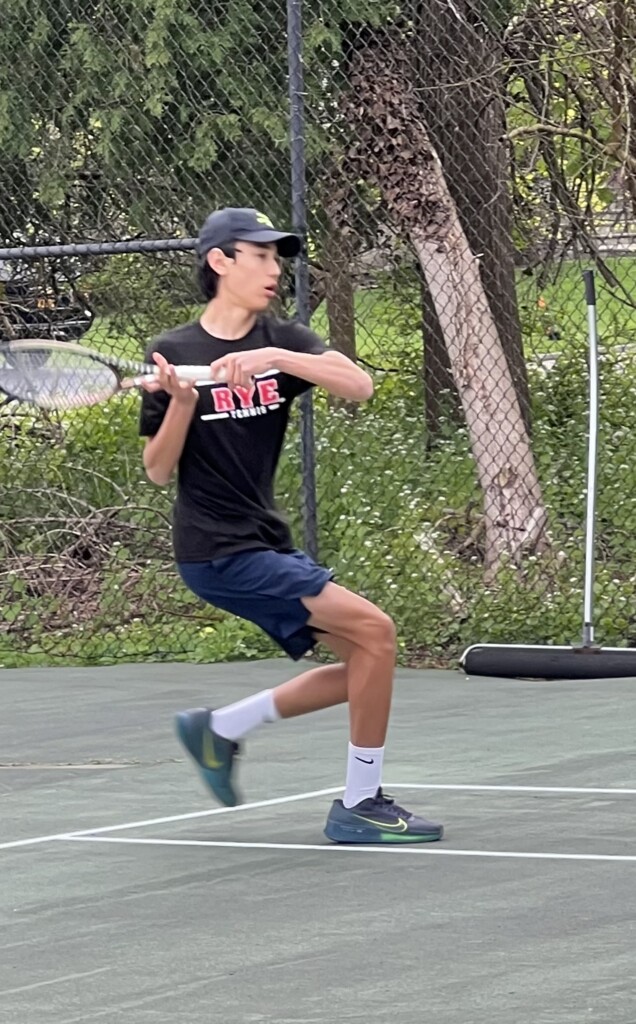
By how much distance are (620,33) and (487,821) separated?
6.07 metres

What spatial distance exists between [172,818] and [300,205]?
3832mm

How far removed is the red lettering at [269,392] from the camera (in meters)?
5.58

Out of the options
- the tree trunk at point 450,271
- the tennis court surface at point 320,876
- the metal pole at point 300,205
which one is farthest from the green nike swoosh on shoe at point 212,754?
the tree trunk at point 450,271

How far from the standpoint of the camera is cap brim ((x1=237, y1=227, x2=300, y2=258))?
18.4ft

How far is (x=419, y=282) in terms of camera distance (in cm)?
1120

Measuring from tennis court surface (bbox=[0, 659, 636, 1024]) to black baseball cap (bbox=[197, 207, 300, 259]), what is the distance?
1681 millimetres

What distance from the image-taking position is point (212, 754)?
570 centimetres

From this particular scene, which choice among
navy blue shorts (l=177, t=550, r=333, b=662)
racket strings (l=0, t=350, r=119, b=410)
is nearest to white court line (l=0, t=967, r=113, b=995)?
navy blue shorts (l=177, t=550, r=333, b=662)

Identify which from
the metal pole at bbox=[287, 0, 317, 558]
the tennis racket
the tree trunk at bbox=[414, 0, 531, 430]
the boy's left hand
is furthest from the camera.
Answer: the tree trunk at bbox=[414, 0, 531, 430]

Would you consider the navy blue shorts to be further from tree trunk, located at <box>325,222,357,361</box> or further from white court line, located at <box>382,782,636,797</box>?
tree trunk, located at <box>325,222,357,361</box>

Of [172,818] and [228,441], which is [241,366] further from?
[172,818]

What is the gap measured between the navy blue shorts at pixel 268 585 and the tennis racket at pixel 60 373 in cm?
73

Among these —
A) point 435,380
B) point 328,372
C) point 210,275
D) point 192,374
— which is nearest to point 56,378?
point 210,275

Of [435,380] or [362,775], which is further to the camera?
[435,380]
